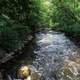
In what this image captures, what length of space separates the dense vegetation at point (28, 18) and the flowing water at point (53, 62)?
140cm

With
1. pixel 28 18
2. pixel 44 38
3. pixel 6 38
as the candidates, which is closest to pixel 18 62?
pixel 6 38

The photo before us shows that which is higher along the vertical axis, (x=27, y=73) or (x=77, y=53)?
(x=27, y=73)

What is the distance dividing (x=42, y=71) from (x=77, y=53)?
371 centimetres

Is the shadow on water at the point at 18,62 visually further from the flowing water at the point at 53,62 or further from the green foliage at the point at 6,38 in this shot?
the green foliage at the point at 6,38

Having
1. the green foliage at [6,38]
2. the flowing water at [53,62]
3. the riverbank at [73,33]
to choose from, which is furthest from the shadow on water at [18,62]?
the riverbank at [73,33]

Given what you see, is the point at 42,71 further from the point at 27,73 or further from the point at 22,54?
the point at 27,73

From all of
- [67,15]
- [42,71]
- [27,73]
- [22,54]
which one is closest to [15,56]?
[22,54]

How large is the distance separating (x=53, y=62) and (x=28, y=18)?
32.7 feet

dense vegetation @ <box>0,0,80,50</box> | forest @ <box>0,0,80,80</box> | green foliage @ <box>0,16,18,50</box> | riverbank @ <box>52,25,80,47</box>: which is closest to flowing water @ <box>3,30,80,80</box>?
forest @ <box>0,0,80,80</box>

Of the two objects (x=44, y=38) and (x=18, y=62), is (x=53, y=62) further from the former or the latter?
(x=44, y=38)

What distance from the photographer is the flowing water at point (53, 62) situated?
10.8 meters

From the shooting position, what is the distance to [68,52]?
48.1 ft

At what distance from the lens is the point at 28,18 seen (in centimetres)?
2184

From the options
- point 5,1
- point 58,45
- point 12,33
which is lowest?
point 58,45
